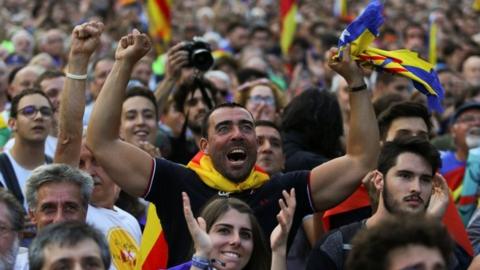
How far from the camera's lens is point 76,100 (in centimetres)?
723

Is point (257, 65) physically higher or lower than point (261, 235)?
higher

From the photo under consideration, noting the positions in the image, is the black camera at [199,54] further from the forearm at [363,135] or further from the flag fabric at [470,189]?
the forearm at [363,135]

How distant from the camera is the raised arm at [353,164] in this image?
717 cm

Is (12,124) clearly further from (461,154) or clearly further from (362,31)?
(461,154)

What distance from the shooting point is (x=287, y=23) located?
1784cm

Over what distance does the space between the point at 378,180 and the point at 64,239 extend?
208 centimetres

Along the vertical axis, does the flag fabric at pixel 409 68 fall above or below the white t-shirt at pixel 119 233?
above

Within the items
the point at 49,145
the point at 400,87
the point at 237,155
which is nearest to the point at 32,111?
the point at 49,145

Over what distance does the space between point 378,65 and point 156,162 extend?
1.43 metres

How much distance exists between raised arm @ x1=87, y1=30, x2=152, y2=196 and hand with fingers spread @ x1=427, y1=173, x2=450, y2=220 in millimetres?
1493

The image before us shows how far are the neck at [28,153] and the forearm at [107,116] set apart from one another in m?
1.45

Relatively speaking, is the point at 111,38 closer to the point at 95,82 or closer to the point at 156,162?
the point at 95,82

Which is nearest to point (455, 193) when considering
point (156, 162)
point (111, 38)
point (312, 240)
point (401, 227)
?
point (312, 240)

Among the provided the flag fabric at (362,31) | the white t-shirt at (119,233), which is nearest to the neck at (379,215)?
the flag fabric at (362,31)
